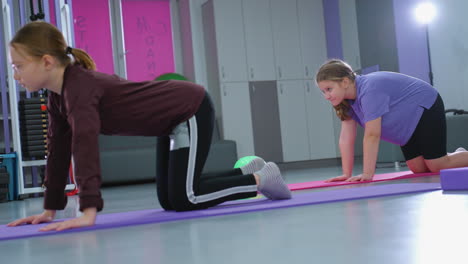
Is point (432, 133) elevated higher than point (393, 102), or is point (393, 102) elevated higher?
point (393, 102)

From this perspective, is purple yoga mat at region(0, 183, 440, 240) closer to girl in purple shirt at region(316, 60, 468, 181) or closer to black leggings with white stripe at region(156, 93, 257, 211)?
black leggings with white stripe at region(156, 93, 257, 211)

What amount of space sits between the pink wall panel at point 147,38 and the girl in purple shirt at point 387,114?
457 cm

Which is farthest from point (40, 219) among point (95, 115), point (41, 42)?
point (41, 42)

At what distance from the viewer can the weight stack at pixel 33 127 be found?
4.68m

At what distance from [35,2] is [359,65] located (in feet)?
12.7

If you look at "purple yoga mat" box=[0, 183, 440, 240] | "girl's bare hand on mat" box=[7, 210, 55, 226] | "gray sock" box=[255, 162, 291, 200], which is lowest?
"purple yoga mat" box=[0, 183, 440, 240]

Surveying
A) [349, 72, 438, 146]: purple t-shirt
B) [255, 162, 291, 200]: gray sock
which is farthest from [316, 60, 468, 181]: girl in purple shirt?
[255, 162, 291, 200]: gray sock

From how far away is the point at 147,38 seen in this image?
294 inches

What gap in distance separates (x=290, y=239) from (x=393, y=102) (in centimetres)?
196

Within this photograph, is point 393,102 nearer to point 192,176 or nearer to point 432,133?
point 432,133

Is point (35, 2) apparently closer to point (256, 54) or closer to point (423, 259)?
point (256, 54)

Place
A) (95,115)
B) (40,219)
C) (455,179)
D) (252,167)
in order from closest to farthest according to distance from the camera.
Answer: (95,115)
(40,219)
(455,179)
(252,167)

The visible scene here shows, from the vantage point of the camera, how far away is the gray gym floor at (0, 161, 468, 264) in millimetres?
1129

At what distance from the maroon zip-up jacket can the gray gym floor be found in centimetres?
25
